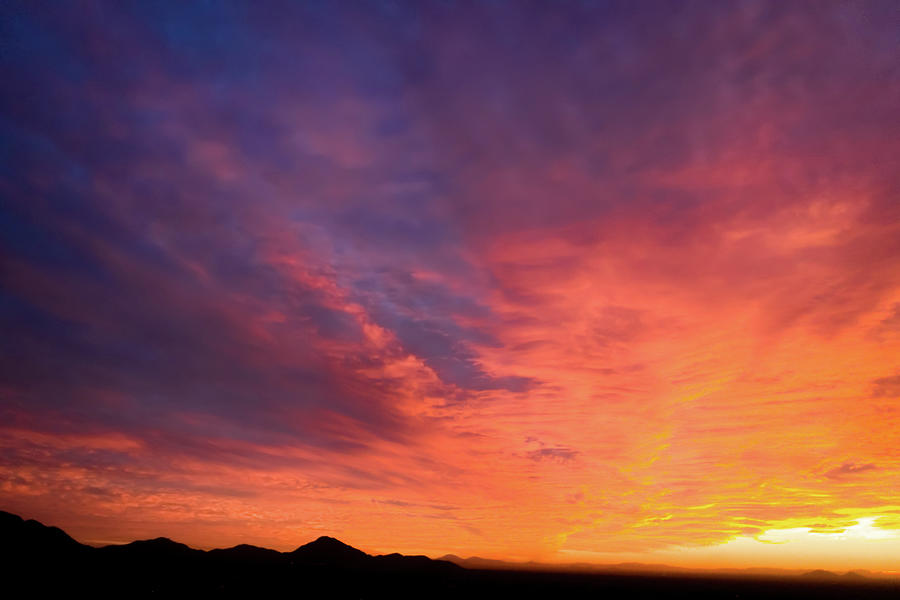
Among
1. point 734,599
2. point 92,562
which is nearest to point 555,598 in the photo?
point 734,599

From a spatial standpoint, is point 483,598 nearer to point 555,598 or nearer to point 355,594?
point 555,598

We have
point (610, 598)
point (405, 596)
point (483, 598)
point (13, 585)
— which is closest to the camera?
point (13, 585)

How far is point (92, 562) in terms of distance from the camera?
15562cm

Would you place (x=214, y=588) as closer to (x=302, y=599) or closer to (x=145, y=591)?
(x=145, y=591)

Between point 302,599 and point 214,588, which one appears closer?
point 302,599

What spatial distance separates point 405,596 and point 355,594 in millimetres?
16247

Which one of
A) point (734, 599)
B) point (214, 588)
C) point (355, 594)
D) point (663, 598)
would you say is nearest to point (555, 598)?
point (663, 598)

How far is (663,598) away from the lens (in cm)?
19138

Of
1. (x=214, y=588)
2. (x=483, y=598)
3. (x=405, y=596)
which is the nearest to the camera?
(x=214, y=588)

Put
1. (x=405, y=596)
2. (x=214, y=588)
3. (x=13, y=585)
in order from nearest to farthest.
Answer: (x=13, y=585) < (x=214, y=588) < (x=405, y=596)

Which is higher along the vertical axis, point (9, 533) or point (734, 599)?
point (9, 533)

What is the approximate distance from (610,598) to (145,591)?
156 meters

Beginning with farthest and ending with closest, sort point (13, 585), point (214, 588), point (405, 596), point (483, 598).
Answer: point (483, 598)
point (405, 596)
point (214, 588)
point (13, 585)

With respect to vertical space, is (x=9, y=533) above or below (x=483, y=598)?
above
